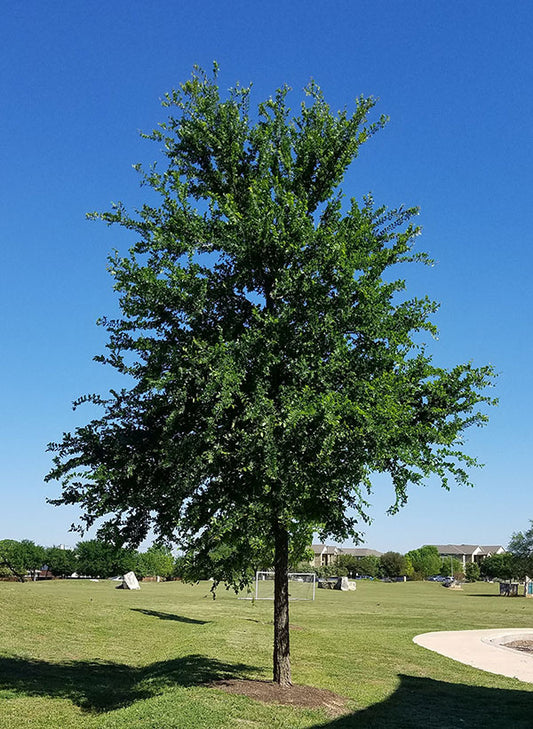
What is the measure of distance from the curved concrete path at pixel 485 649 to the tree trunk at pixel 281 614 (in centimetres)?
816

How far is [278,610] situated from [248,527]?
99.1 inches

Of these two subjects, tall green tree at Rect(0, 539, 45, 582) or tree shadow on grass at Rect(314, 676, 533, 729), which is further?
tall green tree at Rect(0, 539, 45, 582)

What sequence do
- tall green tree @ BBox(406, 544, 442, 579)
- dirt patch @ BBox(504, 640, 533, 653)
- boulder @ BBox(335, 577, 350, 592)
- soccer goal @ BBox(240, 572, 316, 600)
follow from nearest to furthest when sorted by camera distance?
dirt patch @ BBox(504, 640, 533, 653), soccer goal @ BBox(240, 572, 316, 600), boulder @ BBox(335, 577, 350, 592), tall green tree @ BBox(406, 544, 442, 579)

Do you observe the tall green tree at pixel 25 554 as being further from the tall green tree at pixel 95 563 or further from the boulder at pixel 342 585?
the boulder at pixel 342 585

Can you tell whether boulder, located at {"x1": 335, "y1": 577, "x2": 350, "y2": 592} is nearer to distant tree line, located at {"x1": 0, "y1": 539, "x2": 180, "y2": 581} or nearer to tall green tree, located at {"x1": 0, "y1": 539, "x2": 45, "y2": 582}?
distant tree line, located at {"x1": 0, "y1": 539, "x2": 180, "y2": 581}

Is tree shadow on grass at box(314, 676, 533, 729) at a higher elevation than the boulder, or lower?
higher

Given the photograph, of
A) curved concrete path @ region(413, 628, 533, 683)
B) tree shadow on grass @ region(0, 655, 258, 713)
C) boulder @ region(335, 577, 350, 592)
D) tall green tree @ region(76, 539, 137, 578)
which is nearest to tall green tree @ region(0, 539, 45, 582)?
tall green tree @ region(76, 539, 137, 578)

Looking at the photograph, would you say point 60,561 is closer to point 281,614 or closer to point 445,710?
point 281,614

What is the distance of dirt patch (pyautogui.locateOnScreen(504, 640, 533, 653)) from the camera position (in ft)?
84.1

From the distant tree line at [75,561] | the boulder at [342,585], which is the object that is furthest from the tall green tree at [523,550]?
the distant tree line at [75,561]

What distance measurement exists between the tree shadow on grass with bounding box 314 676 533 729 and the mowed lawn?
0.09ft

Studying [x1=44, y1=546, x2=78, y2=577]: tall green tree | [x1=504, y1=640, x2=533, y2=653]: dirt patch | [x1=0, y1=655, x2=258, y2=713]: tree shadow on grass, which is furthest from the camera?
[x1=44, y1=546, x2=78, y2=577]: tall green tree

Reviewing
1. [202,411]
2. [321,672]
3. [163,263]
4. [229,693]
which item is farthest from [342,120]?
[321,672]

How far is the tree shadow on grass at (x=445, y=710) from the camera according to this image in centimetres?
1284
